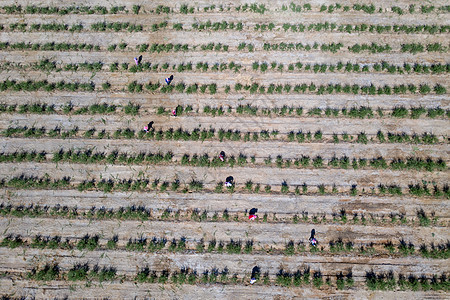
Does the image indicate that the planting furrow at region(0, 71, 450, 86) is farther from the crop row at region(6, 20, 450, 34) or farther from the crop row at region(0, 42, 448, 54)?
the crop row at region(6, 20, 450, 34)

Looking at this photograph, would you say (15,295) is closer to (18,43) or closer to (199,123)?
(199,123)

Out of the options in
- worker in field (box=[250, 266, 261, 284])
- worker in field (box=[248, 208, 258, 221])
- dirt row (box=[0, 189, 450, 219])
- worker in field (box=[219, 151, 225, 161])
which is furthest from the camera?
worker in field (box=[219, 151, 225, 161])

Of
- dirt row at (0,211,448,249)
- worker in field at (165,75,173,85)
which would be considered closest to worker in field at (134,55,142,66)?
worker in field at (165,75,173,85)

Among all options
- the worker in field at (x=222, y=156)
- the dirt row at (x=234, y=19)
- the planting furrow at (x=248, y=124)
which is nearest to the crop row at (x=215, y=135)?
the planting furrow at (x=248, y=124)

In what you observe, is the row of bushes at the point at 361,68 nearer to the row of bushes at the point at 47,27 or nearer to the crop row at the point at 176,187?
the crop row at the point at 176,187

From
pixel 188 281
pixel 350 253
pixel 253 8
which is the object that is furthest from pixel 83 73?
pixel 350 253

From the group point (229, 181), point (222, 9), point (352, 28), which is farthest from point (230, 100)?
point (352, 28)
